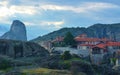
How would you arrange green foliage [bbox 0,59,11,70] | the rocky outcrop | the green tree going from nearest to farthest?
green foliage [bbox 0,59,11,70] → the rocky outcrop → the green tree

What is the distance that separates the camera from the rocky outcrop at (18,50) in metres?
110

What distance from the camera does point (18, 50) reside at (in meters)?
111

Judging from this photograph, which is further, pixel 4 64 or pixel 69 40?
pixel 69 40

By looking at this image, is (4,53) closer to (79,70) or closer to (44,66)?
(44,66)

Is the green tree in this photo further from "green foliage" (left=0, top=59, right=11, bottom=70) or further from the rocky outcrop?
"green foliage" (left=0, top=59, right=11, bottom=70)

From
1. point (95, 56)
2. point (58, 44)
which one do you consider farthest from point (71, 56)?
point (58, 44)

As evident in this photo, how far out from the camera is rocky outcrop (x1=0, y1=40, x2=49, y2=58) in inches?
4344

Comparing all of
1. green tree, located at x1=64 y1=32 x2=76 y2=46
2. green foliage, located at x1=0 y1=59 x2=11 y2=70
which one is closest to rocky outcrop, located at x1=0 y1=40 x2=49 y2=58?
green foliage, located at x1=0 y1=59 x2=11 y2=70

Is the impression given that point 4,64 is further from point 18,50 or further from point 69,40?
point 69,40

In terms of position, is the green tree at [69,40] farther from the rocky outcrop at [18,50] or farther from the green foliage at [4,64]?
the green foliage at [4,64]

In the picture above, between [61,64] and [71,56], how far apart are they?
1233cm

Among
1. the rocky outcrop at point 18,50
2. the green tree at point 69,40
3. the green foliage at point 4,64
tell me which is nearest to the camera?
the green foliage at point 4,64

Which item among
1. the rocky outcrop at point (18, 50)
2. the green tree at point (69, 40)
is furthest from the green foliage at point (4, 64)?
the green tree at point (69, 40)

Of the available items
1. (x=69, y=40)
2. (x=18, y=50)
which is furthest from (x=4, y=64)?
(x=69, y=40)
